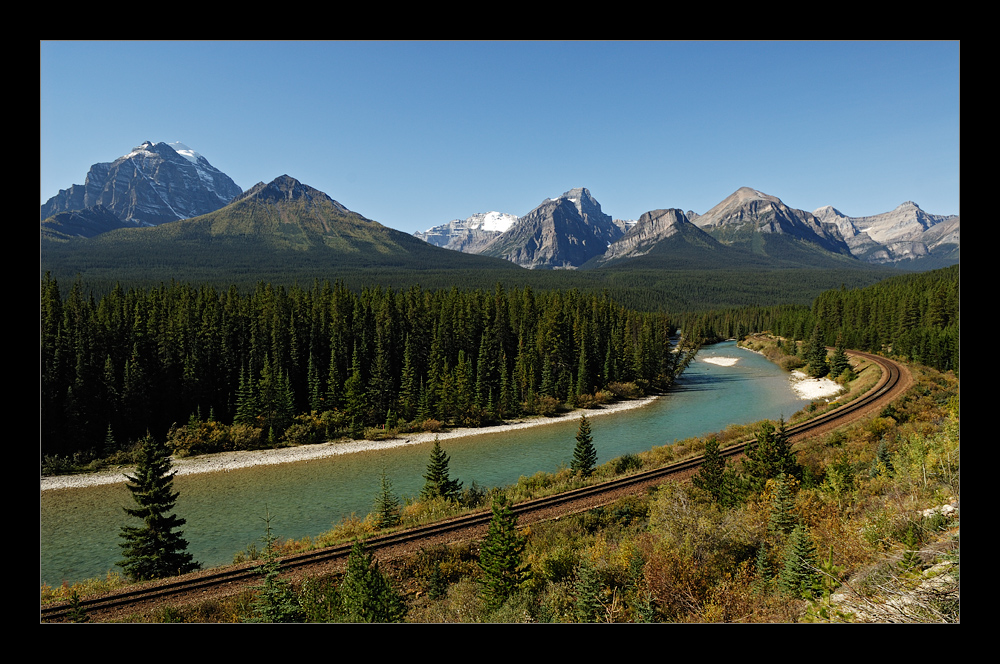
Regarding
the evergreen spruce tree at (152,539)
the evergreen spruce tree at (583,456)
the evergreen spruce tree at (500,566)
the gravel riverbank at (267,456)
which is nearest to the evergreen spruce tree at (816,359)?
the gravel riverbank at (267,456)

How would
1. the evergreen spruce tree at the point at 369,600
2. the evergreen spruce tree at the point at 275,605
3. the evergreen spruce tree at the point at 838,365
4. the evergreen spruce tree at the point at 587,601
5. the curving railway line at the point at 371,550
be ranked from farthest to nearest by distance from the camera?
the evergreen spruce tree at the point at 838,365
the curving railway line at the point at 371,550
the evergreen spruce tree at the point at 275,605
the evergreen spruce tree at the point at 369,600
the evergreen spruce tree at the point at 587,601

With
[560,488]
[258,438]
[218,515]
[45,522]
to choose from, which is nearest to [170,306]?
[258,438]

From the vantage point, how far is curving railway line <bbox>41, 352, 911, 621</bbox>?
42.9ft

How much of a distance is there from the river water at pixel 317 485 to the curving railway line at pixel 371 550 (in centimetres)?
236

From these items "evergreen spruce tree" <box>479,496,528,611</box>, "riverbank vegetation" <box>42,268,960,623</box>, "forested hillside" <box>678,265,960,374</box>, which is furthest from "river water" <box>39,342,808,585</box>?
"forested hillside" <box>678,265,960,374</box>

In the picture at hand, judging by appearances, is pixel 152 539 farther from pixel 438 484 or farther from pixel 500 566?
pixel 500 566

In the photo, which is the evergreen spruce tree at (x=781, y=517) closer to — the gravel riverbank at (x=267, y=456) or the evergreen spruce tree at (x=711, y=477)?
the evergreen spruce tree at (x=711, y=477)

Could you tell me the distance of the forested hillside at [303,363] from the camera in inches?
1494

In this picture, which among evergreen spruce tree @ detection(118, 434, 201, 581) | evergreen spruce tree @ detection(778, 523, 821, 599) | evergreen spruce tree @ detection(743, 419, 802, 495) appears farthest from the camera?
evergreen spruce tree @ detection(743, 419, 802, 495)

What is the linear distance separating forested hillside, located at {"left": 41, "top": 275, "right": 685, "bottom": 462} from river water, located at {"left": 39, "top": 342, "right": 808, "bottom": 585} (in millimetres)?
6732

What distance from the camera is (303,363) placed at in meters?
49.5

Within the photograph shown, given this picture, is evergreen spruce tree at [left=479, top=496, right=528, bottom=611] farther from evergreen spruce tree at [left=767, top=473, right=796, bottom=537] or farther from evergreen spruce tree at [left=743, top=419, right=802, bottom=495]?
evergreen spruce tree at [left=743, top=419, right=802, bottom=495]
